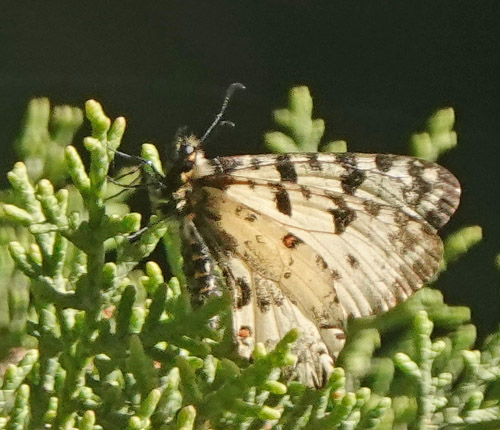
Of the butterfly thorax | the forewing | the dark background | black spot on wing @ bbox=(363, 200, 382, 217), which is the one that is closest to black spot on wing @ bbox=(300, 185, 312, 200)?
the forewing

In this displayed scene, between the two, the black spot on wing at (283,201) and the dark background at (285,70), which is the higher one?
the dark background at (285,70)

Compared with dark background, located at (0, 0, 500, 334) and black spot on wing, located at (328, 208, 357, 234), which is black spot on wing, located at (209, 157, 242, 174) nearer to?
black spot on wing, located at (328, 208, 357, 234)

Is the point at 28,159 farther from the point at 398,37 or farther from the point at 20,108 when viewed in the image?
the point at 398,37

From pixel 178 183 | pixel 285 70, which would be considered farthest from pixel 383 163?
pixel 285 70

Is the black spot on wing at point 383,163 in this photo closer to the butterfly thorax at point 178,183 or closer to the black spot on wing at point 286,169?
the black spot on wing at point 286,169

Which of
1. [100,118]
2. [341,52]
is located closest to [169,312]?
[100,118]

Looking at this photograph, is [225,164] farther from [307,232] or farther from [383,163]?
[383,163]

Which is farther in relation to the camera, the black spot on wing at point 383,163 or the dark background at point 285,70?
the dark background at point 285,70

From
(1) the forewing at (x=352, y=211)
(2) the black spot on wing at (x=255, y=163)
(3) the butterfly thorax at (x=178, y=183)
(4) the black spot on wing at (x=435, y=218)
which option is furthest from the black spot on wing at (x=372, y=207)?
(3) the butterfly thorax at (x=178, y=183)
